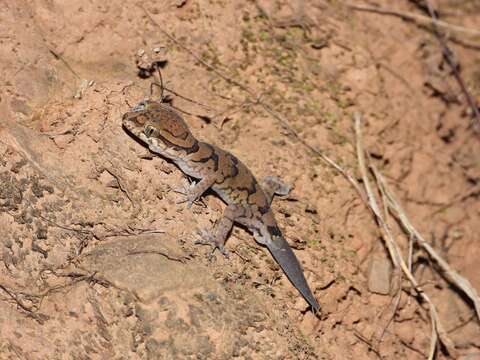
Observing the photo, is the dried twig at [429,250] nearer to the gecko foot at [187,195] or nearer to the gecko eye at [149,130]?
the gecko foot at [187,195]

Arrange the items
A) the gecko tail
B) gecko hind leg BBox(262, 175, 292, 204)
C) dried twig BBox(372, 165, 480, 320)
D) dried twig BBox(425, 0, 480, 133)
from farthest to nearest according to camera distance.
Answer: dried twig BBox(425, 0, 480, 133) → dried twig BBox(372, 165, 480, 320) → gecko hind leg BBox(262, 175, 292, 204) → the gecko tail

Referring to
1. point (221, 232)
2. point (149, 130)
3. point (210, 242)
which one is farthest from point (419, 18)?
point (210, 242)

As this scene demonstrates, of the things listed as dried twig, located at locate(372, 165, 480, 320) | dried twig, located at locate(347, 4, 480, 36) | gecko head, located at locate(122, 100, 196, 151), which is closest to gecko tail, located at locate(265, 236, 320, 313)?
gecko head, located at locate(122, 100, 196, 151)

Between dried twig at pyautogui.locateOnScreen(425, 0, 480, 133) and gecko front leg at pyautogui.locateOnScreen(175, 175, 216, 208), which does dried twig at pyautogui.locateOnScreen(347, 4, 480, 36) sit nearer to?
dried twig at pyautogui.locateOnScreen(425, 0, 480, 133)

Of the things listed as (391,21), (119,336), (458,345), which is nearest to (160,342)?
(119,336)

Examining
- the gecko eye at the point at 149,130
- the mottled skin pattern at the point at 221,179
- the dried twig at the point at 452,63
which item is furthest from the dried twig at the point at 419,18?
the gecko eye at the point at 149,130

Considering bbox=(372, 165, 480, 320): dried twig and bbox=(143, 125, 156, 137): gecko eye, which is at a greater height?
bbox=(143, 125, 156, 137): gecko eye
